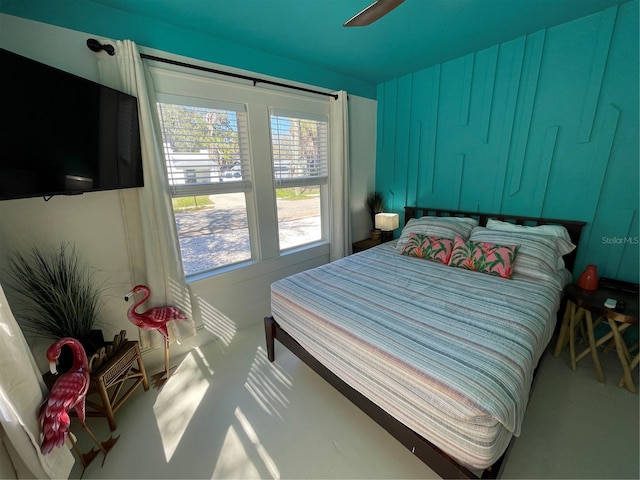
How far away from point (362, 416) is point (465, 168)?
8.08 feet

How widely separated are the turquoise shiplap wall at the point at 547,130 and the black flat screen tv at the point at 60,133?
2766mm

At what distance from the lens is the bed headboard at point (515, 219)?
2.11 metres

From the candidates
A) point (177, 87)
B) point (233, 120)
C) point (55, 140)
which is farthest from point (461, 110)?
point (55, 140)

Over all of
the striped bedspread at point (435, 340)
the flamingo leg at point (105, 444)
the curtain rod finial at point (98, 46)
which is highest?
the curtain rod finial at point (98, 46)

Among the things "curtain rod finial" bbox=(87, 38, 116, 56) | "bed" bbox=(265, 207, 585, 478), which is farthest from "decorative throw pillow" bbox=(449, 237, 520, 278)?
"curtain rod finial" bbox=(87, 38, 116, 56)

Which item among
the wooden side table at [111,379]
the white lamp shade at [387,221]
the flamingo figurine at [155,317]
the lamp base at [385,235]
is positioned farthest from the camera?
the lamp base at [385,235]

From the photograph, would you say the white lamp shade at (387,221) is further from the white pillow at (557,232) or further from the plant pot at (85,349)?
the plant pot at (85,349)

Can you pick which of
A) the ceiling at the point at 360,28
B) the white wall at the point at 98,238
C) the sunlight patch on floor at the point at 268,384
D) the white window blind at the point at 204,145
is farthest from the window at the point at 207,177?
the sunlight patch on floor at the point at 268,384

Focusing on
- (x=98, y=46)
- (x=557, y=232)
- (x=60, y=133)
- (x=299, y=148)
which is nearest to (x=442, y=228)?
(x=557, y=232)

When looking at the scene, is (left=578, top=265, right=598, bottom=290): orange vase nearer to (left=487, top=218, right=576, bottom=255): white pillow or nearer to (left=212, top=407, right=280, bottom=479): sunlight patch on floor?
(left=487, top=218, right=576, bottom=255): white pillow

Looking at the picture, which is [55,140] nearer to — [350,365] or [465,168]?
[350,365]

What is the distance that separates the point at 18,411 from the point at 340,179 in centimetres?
275

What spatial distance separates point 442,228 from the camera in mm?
2510

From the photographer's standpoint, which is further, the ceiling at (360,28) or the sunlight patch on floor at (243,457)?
the ceiling at (360,28)
